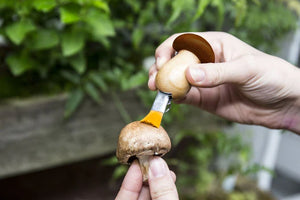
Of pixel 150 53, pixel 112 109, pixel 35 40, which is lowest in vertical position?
pixel 112 109

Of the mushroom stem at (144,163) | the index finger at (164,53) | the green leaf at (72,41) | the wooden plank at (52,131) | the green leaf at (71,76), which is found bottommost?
the wooden plank at (52,131)

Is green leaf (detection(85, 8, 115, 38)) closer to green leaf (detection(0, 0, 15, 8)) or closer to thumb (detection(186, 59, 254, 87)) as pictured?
green leaf (detection(0, 0, 15, 8))

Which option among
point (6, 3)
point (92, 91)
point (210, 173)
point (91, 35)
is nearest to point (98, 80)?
point (92, 91)

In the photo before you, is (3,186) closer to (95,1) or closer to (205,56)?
(95,1)

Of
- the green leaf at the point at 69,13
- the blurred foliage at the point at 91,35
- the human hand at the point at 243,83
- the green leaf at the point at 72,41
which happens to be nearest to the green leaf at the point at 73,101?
the blurred foliage at the point at 91,35

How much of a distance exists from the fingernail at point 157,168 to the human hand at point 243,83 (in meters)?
0.16

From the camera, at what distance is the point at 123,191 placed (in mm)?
555

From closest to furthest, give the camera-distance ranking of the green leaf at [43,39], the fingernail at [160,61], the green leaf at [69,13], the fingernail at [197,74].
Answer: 1. the fingernail at [197,74]
2. the fingernail at [160,61]
3. the green leaf at [69,13]
4. the green leaf at [43,39]

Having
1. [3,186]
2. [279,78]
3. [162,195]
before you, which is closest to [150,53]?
[279,78]

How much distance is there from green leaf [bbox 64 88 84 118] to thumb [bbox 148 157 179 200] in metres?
0.50

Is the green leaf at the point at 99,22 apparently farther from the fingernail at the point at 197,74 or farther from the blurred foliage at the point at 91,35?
the fingernail at the point at 197,74

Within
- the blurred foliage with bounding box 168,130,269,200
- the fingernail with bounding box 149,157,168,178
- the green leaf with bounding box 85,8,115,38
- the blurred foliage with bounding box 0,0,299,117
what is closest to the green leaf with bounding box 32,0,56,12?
the blurred foliage with bounding box 0,0,299,117

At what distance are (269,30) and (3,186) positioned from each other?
4.97 feet

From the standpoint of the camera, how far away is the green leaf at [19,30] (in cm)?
79
